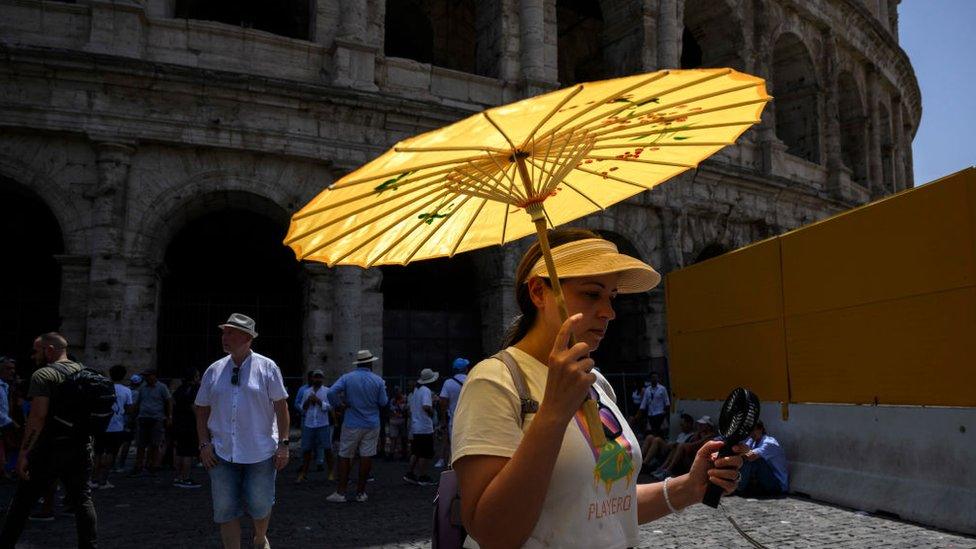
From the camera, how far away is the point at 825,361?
23.7 feet

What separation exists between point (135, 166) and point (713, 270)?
31.4 feet

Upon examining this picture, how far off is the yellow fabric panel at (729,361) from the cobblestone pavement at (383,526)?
5.01 feet

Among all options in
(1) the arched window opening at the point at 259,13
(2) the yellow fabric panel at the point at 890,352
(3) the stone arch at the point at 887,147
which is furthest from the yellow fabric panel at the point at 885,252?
(3) the stone arch at the point at 887,147

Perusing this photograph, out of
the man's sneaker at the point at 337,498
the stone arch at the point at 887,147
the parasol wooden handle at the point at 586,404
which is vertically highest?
the stone arch at the point at 887,147

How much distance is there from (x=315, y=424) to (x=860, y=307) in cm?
673

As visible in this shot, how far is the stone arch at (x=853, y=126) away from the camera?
22.0 meters

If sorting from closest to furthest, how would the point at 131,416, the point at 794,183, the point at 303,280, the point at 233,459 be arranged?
the point at 233,459
the point at 131,416
the point at 303,280
the point at 794,183

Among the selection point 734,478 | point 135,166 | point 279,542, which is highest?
point 135,166

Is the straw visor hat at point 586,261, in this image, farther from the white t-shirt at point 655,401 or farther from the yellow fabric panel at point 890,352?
the white t-shirt at point 655,401

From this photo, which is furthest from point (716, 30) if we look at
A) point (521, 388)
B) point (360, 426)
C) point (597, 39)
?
point (521, 388)

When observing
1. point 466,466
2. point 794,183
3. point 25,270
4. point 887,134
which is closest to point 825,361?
point 466,466

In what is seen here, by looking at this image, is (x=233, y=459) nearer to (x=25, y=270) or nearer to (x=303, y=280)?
(x=303, y=280)

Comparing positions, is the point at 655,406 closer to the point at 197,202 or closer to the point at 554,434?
the point at 197,202

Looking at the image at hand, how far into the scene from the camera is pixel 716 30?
1877 centimetres
